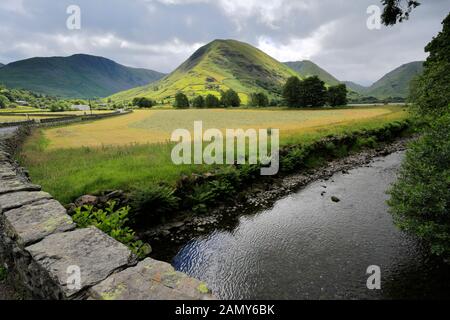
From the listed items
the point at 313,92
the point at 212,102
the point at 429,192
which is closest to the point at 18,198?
the point at 429,192

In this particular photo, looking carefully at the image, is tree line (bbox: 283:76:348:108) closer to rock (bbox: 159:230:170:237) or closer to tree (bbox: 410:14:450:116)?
tree (bbox: 410:14:450:116)

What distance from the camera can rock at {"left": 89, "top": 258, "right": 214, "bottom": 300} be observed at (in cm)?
327

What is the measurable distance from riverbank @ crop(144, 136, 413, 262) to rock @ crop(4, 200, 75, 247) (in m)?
5.06

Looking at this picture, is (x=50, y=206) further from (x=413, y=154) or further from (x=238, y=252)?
(x=413, y=154)

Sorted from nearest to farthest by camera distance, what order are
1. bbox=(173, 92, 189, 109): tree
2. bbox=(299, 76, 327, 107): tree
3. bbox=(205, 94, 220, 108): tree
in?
bbox=(299, 76, 327, 107): tree
bbox=(205, 94, 220, 108): tree
bbox=(173, 92, 189, 109): tree

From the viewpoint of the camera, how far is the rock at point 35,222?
462 centimetres

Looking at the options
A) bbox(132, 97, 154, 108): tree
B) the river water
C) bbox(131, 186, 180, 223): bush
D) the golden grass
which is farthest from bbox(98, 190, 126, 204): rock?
bbox(132, 97, 154, 108): tree

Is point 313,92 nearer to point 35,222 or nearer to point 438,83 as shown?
point 438,83

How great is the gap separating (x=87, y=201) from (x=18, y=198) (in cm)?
487

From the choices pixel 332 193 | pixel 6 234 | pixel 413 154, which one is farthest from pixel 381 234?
pixel 6 234

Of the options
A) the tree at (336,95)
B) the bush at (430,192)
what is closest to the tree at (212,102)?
the tree at (336,95)

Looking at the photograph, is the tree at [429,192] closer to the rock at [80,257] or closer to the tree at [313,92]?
the rock at [80,257]

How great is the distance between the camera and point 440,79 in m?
17.2

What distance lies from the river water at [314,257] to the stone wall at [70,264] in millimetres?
4653
